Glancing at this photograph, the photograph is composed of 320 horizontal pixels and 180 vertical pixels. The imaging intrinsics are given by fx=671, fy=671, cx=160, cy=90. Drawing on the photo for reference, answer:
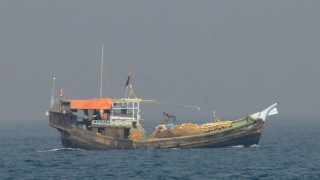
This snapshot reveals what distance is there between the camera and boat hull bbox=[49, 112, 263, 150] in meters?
82.0

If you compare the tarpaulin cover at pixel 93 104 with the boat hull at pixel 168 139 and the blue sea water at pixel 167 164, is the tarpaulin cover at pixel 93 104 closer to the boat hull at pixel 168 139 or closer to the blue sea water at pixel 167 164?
→ the boat hull at pixel 168 139

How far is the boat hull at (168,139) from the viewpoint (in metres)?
82.0

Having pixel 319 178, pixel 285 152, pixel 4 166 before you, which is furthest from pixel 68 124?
pixel 319 178

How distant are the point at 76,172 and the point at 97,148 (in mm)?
18393

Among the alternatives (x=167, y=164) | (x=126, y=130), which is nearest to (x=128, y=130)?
(x=126, y=130)

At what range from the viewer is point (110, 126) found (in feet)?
275

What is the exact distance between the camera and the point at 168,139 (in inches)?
3223

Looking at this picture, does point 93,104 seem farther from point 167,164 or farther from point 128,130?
point 167,164

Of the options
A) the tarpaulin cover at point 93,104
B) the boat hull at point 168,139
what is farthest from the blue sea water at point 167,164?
the tarpaulin cover at point 93,104

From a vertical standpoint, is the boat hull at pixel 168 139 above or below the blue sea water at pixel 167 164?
above

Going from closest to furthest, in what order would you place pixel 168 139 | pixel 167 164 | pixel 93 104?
pixel 167 164
pixel 168 139
pixel 93 104

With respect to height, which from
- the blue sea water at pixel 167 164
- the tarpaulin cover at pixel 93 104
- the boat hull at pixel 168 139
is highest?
the tarpaulin cover at pixel 93 104

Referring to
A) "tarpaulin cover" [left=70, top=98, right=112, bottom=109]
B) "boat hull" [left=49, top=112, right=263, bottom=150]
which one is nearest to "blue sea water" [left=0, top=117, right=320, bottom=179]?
"boat hull" [left=49, top=112, right=263, bottom=150]

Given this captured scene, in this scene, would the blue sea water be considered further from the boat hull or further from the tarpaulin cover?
the tarpaulin cover
